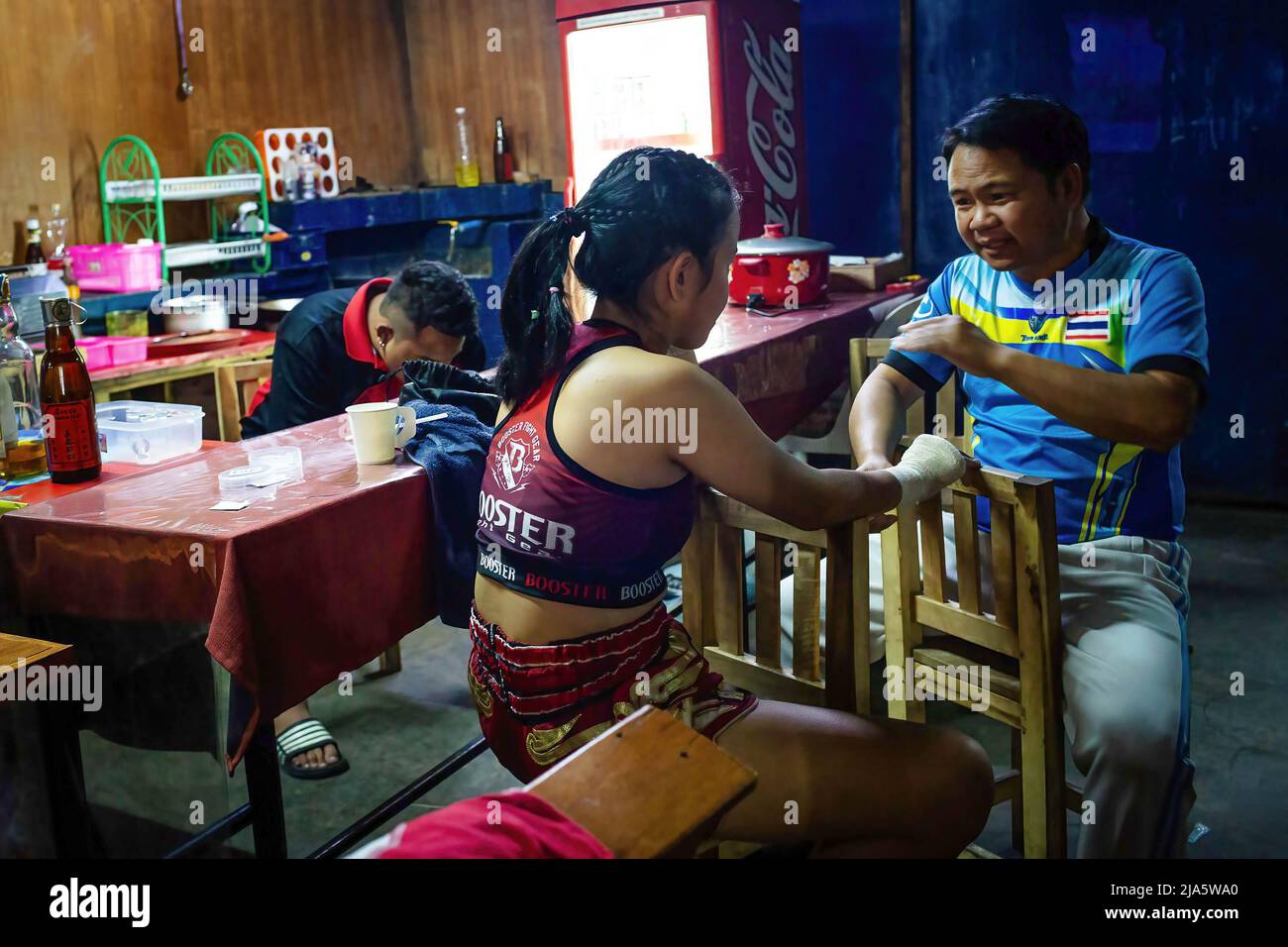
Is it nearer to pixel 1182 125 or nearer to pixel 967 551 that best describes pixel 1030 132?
pixel 967 551

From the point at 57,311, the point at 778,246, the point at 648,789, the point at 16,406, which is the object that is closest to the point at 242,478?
the point at 57,311

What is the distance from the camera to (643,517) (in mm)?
1561

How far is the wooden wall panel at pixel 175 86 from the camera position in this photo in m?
4.87

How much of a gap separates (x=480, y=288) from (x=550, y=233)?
4015 mm

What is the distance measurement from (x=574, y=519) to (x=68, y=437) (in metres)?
1.26

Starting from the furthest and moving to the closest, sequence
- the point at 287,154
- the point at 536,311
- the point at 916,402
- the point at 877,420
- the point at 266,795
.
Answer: the point at 287,154
the point at 916,402
the point at 877,420
the point at 266,795
the point at 536,311

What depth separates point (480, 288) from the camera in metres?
5.59

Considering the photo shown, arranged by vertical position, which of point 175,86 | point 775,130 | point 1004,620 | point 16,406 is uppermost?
point 175,86

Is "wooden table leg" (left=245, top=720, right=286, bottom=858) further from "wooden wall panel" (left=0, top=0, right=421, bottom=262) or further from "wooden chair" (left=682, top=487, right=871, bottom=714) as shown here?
"wooden wall panel" (left=0, top=0, right=421, bottom=262)

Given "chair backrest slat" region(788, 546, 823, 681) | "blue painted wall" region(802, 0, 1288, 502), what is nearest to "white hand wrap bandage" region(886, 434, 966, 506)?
"chair backrest slat" region(788, 546, 823, 681)

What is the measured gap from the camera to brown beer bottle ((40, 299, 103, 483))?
7.21 ft

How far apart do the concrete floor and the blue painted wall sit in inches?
29.5
